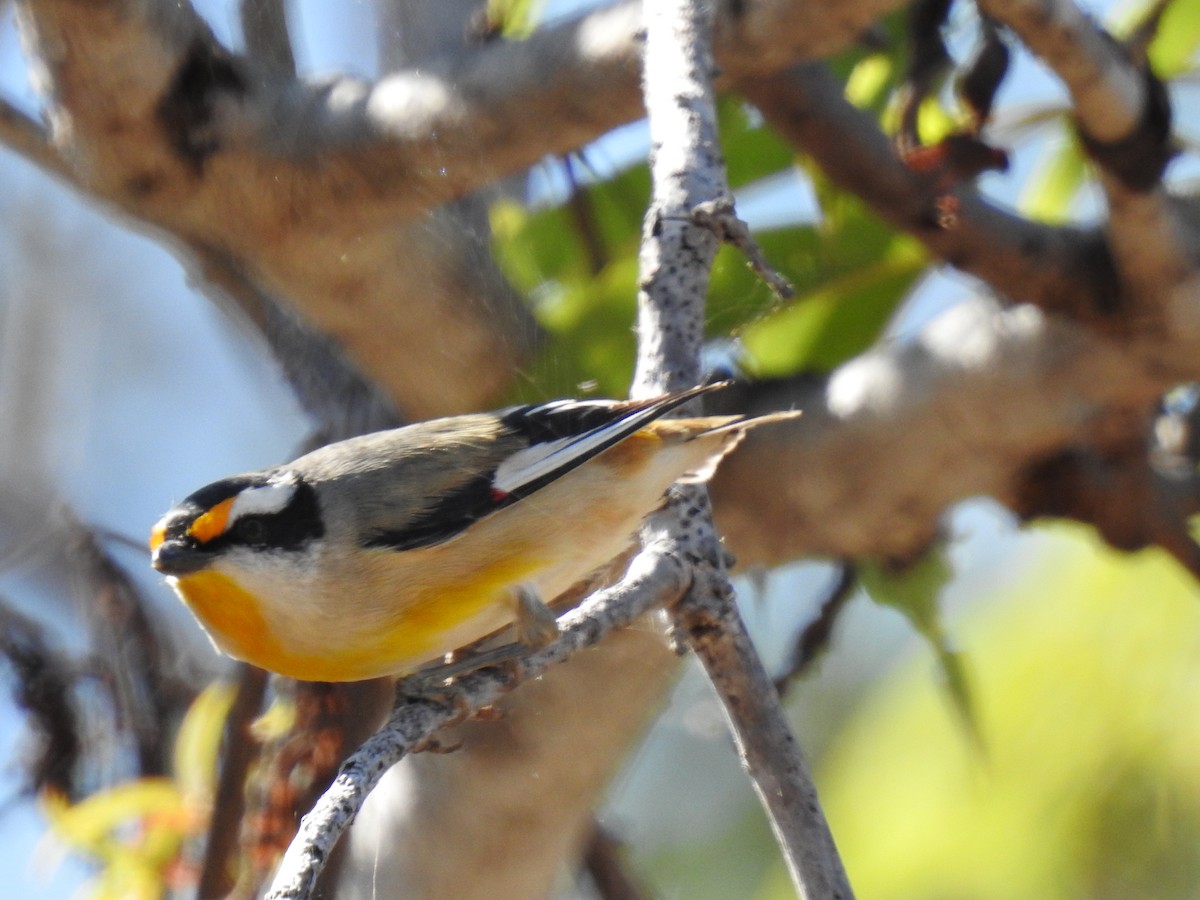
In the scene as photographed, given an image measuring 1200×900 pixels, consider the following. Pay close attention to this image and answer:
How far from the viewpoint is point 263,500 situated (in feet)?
3.75

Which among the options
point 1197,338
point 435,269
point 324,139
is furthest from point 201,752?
point 1197,338

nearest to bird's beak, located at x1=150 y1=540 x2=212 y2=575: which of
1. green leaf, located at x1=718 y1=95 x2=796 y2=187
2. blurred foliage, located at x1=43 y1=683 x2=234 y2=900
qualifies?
blurred foliage, located at x1=43 y1=683 x2=234 y2=900

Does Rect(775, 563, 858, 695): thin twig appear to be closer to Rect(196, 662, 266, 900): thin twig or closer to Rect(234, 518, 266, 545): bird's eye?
Rect(196, 662, 266, 900): thin twig

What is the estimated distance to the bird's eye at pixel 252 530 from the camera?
1120 millimetres

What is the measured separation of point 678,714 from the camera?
7.58ft

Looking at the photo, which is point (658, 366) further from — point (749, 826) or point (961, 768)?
point (749, 826)

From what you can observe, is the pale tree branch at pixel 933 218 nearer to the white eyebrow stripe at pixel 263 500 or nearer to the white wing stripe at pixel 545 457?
the white wing stripe at pixel 545 457

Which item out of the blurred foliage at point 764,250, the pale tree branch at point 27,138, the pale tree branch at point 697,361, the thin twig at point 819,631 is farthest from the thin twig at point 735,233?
the pale tree branch at point 27,138

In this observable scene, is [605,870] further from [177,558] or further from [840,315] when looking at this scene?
[177,558]

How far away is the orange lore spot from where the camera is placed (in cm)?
108

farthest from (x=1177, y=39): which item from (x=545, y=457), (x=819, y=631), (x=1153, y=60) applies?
(x=545, y=457)

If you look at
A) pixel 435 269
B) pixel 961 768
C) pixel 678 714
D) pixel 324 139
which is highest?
pixel 324 139

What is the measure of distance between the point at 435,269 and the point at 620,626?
0.84m

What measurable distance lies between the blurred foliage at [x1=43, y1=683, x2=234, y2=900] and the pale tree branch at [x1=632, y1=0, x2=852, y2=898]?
36.0 inches
